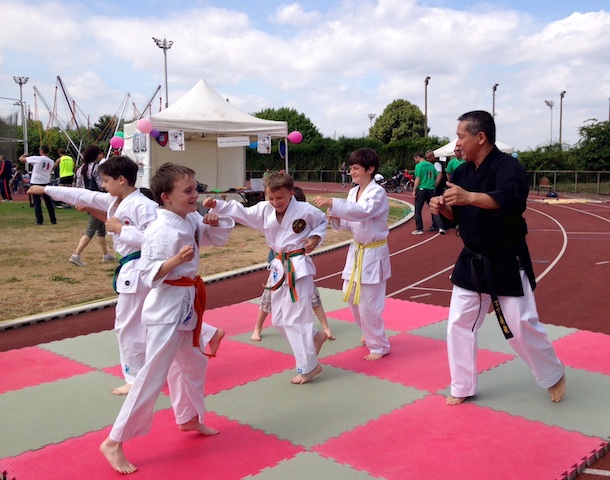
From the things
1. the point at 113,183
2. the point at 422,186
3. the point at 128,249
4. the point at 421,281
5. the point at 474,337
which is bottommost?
the point at 421,281

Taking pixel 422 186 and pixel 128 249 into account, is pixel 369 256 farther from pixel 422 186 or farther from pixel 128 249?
pixel 422 186

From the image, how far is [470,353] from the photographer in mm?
4047

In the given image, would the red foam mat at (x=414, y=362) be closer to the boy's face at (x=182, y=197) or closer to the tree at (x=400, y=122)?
the boy's face at (x=182, y=197)

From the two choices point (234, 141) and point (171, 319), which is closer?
point (171, 319)

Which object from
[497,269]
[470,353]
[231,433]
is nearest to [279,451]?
[231,433]

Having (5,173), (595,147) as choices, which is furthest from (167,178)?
(595,147)

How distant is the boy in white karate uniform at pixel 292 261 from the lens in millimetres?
4414

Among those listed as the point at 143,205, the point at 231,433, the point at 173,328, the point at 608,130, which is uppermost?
the point at 608,130

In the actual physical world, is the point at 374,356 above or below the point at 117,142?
below

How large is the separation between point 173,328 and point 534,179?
30248 mm

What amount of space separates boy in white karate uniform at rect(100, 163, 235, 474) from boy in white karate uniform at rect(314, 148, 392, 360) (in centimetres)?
174

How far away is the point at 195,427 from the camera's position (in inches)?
139

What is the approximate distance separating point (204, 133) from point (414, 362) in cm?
1180

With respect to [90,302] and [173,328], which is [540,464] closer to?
[173,328]
